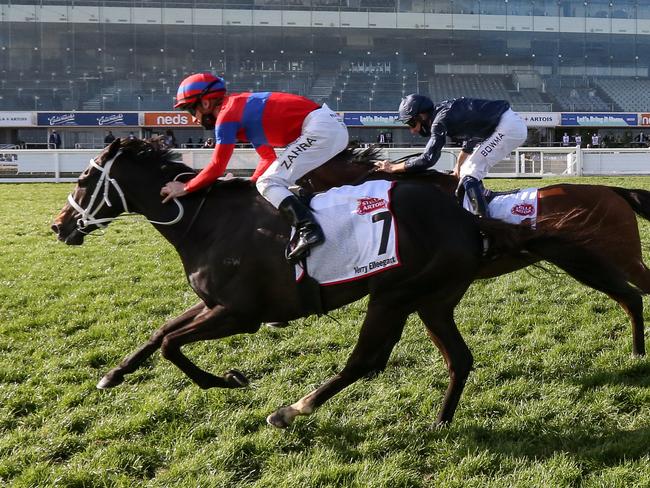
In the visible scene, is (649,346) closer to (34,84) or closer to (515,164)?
(515,164)

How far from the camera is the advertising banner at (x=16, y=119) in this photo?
3219cm

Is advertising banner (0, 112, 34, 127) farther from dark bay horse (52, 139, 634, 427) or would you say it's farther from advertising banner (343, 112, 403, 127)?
dark bay horse (52, 139, 634, 427)

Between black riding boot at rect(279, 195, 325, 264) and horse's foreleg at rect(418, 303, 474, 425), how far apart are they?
0.67 metres

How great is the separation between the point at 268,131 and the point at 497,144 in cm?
180

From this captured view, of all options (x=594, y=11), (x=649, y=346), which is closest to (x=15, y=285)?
(x=649, y=346)

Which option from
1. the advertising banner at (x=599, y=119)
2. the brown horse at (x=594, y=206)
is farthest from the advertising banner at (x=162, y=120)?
the brown horse at (x=594, y=206)

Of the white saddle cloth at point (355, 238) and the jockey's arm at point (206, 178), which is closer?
the white saddle cloth at point (355, 238)

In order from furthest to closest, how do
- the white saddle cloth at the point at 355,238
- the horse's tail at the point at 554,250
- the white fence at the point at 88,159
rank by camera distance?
the white fence at the point at 88,159 → the horse's tail at the point at 554,250 → the white saddle cloth at the point at 355,238

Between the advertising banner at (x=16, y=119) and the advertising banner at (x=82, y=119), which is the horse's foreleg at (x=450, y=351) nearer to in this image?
the advertising banner at (x=82, y=119)

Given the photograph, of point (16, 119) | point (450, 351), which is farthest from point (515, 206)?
point (16, 119)

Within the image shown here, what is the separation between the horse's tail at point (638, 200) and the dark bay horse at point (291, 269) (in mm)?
920

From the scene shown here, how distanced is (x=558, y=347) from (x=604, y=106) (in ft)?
125

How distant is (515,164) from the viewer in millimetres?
18938

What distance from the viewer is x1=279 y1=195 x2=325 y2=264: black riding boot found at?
315 centimetres
